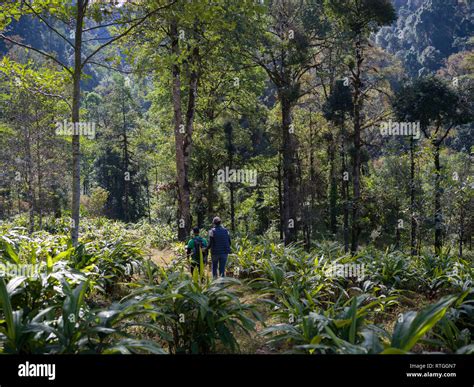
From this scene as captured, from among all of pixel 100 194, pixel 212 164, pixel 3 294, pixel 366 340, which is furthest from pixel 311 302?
pixel 100 194

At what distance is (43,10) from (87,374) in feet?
18.7

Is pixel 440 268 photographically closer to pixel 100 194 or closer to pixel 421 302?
pixel 421 302

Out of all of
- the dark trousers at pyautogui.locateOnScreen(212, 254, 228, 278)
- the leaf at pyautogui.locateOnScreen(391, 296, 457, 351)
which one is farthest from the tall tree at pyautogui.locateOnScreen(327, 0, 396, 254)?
the leaf at pyautogui.locateOnScreen(391, 296, 457, 351)

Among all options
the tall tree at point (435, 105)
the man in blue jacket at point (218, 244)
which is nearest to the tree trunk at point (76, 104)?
the man in blue jacket at point (218, 244)

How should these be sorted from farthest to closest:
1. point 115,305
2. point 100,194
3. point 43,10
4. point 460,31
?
point 460,31, point 100,194, point 43,10, point 115,305

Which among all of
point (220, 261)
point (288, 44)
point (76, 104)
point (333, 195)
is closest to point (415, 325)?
point (220, 261)

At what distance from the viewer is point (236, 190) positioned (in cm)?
2578

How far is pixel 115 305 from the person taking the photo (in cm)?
367

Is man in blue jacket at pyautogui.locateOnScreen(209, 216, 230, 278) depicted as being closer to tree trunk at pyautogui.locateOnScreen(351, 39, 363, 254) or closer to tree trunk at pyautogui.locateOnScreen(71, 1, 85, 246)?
tree trunk at pyautogui.locateOnScreen(71, 1, 85, 246)

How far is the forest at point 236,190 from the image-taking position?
3.89 metres

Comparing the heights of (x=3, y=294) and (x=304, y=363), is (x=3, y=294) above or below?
above

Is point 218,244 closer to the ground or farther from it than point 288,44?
closer to the ground

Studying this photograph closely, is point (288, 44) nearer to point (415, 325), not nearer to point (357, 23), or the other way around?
point (357, 23)

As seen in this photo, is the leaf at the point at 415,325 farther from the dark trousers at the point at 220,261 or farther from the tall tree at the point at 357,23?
the tall tree at the point at 357,23
